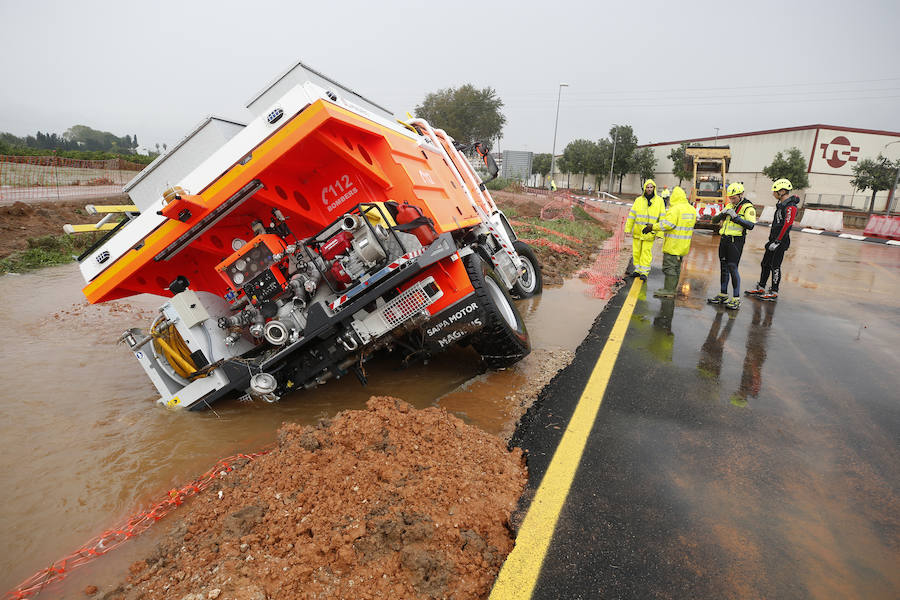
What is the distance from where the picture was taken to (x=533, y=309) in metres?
6.35

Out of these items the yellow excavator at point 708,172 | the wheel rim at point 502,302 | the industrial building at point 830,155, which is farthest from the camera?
the industrial building at point 830,155

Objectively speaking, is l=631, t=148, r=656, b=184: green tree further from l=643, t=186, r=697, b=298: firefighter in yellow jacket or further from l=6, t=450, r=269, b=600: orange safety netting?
l=6, t=450, r=269, b=600: orange safety netting

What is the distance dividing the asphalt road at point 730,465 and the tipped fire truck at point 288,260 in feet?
3.98

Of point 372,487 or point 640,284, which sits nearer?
point 372,487

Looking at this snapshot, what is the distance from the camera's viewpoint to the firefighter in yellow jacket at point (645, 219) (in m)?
7.37

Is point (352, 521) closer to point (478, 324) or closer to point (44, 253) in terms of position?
point (478, 324)

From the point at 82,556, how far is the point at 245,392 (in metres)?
1.56

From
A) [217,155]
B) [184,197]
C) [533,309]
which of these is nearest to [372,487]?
[184,197]

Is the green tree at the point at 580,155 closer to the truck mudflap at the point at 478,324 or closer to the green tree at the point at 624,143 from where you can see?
the green tree at the point at 624,143

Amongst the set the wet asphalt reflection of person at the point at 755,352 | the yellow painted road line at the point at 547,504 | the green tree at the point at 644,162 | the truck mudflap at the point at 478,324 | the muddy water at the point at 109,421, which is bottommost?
the muddy water at the point at 109,421

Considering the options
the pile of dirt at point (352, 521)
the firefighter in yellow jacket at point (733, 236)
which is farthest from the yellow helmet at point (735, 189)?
the pile of dirt at point (352, 521)

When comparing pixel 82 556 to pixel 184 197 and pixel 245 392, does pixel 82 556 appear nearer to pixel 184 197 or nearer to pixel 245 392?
pixel 245 392

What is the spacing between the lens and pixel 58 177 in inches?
904

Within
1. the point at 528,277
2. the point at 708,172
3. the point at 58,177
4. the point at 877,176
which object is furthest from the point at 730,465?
the point at 877,176
